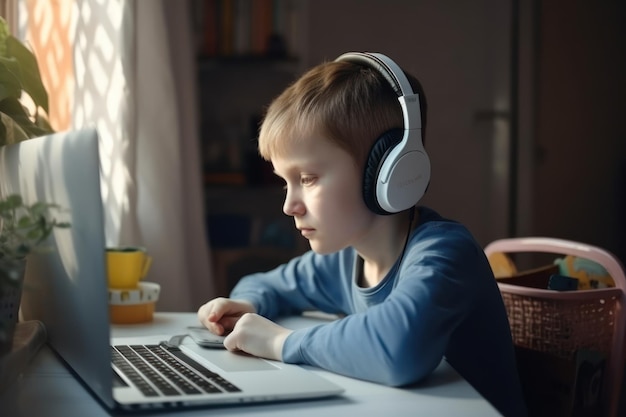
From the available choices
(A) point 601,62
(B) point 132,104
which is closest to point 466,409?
(B) point 132,104

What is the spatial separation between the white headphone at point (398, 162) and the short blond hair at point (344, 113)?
3 cm

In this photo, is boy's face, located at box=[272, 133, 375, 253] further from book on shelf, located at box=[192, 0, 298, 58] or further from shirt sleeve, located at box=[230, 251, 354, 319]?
book on shelf, located at box=[192, 0, 298, 58]

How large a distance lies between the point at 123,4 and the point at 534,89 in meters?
2.36

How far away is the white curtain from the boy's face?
64 cm

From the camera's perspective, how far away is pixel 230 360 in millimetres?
879

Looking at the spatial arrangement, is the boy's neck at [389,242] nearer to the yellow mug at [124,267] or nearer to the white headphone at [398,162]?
the white headphone at [398,162]

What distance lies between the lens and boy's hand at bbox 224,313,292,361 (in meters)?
0.89

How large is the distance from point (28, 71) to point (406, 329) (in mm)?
636

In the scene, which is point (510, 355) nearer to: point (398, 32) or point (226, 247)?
point (226, 247)

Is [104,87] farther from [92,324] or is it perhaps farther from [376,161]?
[92,324]

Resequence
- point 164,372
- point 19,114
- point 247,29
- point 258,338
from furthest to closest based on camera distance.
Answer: point 247,29 < point 19,114 < point 258,338 < point 164,372

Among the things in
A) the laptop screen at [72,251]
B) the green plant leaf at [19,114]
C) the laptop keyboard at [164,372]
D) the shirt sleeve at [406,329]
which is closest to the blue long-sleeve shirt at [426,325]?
the shirt sleeve at [406,329]

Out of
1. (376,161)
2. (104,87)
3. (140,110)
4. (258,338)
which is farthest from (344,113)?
(140,110)

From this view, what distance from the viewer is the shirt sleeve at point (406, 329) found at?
A: 79cm
